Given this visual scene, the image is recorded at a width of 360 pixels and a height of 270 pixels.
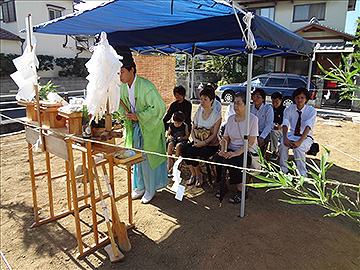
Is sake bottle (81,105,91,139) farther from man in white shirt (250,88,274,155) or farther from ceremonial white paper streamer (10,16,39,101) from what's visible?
man in white shirt (250,88,274,155)

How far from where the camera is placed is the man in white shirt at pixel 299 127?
416 centimetres

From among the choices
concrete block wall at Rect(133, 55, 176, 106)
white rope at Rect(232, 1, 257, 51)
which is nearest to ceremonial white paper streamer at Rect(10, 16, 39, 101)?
white rope at Rect(232, 1, 257, 51)

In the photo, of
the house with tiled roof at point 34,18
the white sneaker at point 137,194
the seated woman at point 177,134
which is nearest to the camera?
the white sneaker at point 137,194

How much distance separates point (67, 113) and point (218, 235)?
6.47 feet

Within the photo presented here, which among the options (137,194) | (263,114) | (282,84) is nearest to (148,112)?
(137,194)

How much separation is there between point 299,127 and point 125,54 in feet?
9.52

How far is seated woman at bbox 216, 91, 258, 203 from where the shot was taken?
3.47 metres

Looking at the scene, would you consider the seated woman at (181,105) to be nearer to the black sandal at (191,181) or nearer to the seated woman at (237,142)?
the black sandal at (191,181)

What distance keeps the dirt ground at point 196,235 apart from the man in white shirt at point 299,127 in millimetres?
774

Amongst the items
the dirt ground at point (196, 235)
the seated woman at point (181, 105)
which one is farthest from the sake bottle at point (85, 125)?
the seated woman at point (181, 105)

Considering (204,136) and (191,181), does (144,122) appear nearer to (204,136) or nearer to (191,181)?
(204,136)

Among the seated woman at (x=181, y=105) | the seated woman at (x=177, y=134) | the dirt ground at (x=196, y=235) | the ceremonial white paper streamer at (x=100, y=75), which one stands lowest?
the dirt ground at (x=196, y=235)

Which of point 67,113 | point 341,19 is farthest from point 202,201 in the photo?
point 341,19

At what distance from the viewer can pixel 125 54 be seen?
298cm
